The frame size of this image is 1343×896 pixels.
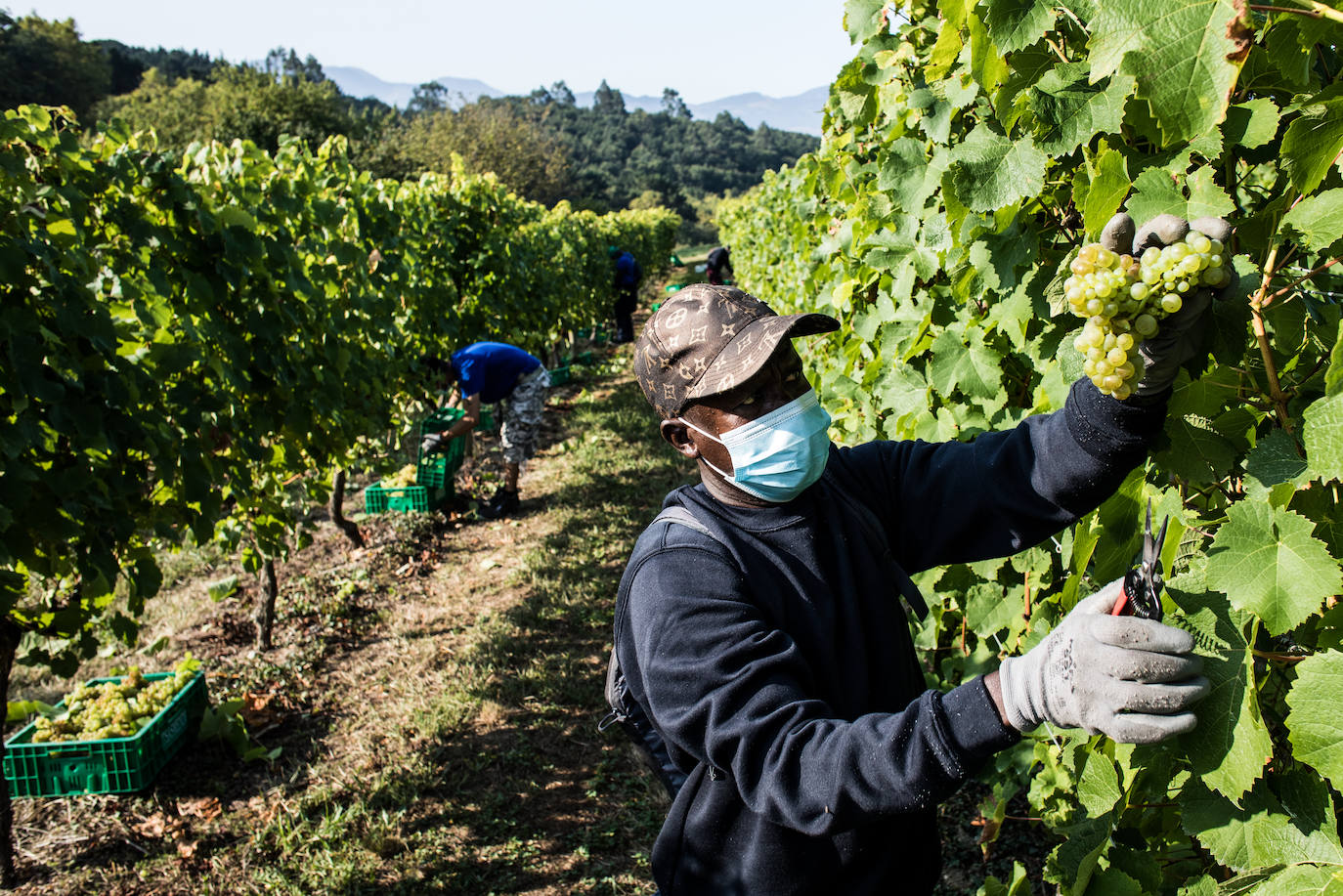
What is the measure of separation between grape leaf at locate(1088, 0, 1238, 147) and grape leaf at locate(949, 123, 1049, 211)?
1.40ft

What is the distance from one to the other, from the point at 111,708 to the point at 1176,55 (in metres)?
4.68

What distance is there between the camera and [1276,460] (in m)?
1.16

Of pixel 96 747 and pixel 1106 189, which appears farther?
pixel 96 747

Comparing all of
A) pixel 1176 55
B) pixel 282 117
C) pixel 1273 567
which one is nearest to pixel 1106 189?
pixel 1176 55

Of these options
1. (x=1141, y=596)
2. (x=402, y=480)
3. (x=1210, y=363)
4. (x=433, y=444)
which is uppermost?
(x=1210, y=363)

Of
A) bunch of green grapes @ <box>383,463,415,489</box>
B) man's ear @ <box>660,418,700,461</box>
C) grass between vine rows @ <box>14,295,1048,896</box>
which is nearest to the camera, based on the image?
man's ear @ <box>660,418,700,461</box>

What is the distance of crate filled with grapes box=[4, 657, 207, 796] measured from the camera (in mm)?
3900

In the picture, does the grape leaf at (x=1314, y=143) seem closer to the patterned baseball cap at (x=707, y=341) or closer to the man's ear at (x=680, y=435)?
the patterned baseball cap at (x=707, y=341)

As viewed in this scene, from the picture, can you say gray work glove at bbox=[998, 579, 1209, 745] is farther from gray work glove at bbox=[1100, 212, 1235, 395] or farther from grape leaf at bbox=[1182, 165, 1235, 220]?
grape leaf at bbox=[1182, 165, 1235, 220]

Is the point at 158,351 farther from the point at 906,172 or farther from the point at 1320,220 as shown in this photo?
the point at 1320,220

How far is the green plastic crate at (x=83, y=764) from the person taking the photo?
3.89 metres

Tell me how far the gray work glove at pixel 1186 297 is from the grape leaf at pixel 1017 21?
1.39ft

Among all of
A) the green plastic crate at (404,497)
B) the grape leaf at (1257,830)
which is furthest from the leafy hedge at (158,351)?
the grape leaf at (1257,830)

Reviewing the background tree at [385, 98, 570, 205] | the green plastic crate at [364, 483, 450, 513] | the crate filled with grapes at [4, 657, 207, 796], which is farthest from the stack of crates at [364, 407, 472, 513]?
the background tree at [385, 98, 570, 205]
